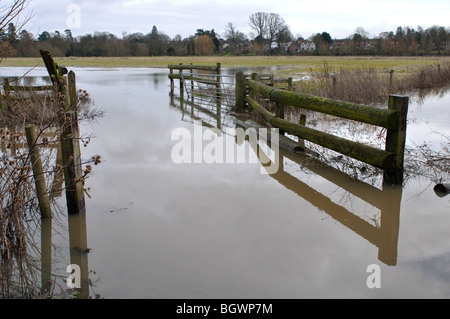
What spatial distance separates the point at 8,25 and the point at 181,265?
2.85 meters

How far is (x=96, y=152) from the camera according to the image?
28.5ft

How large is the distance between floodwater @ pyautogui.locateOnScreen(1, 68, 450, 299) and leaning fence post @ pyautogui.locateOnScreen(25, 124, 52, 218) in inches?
9.1

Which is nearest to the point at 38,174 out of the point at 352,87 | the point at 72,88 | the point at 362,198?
the point at 72,88

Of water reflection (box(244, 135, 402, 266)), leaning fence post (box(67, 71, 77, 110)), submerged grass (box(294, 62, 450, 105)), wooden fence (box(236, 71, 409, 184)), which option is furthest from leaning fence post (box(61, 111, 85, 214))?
submerged grass (box(294, 62, 450, 105))

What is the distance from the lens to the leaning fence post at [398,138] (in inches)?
224

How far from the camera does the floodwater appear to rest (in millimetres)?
3740

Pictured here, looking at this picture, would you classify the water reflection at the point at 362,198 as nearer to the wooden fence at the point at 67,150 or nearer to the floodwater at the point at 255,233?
the floodwater at the point at 255,233

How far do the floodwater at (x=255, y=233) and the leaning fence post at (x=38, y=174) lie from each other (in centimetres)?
23

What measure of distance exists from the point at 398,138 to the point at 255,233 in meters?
2.36

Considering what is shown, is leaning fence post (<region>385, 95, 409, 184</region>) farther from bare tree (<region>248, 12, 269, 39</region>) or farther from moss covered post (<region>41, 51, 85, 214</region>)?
bare tree (<region>248, 12, 269, 39</region>)

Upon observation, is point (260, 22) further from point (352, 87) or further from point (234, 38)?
point (352, 87)

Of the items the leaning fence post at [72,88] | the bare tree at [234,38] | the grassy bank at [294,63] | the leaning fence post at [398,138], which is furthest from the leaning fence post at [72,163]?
the bare tree at [234,38]
